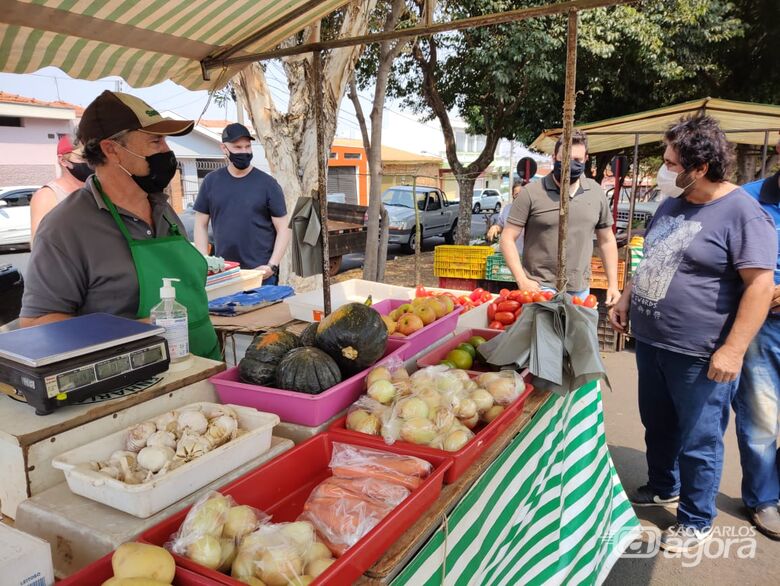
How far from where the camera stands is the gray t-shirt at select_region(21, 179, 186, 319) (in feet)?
6.46

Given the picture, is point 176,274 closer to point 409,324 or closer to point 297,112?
point 409,324

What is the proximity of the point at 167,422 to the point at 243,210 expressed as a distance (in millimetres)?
3217

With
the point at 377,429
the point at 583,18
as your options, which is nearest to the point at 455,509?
the point at 377,429

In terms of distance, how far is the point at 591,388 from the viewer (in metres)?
2.79

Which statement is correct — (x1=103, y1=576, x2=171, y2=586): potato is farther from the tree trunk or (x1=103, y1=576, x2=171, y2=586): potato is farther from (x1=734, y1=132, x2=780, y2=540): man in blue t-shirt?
the tree trunk

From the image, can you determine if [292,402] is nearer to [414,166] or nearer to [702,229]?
[702,229]

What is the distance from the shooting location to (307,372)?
183 centimetres

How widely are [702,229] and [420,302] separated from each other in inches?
57.0

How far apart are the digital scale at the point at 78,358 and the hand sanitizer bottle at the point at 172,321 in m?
0.13

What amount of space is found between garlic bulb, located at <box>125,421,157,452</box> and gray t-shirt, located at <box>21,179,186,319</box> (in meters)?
0.77

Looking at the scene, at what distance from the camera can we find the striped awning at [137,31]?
8.41ft

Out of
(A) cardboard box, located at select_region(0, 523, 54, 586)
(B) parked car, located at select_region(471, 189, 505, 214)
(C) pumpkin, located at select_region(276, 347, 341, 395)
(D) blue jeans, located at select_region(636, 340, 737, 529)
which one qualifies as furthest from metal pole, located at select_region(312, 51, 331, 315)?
(B) parked car, located at select_region(471, 189, 505, 214)

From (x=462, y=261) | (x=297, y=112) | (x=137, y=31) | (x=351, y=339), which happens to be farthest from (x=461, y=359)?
(x=297, y=112)

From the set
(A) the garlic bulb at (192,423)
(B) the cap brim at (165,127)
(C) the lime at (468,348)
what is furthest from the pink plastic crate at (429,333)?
(B) the cap brim at (165,127)
